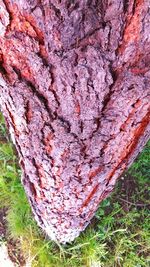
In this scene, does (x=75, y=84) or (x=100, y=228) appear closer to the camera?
(x=75, y=84)

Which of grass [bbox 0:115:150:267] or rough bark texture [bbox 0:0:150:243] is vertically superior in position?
Answer: rough bark texture [bbox 0:0:150:243]

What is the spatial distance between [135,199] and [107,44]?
4.15ft

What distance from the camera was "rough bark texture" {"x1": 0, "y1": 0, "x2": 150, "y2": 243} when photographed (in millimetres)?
629

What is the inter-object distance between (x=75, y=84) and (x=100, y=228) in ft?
3.73

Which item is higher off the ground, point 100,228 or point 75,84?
point 75,84

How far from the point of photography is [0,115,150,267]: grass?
1.72 metres

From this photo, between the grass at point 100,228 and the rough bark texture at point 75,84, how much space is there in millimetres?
623

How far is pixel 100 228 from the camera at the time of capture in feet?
5.71

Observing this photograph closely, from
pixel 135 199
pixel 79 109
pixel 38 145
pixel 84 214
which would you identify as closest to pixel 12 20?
pixel 79 109

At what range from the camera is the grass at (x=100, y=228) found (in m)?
1.72

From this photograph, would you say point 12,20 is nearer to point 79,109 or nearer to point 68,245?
point 79,109

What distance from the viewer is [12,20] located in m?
0.64

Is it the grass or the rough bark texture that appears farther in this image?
the grass

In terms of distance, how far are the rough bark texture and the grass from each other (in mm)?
623
